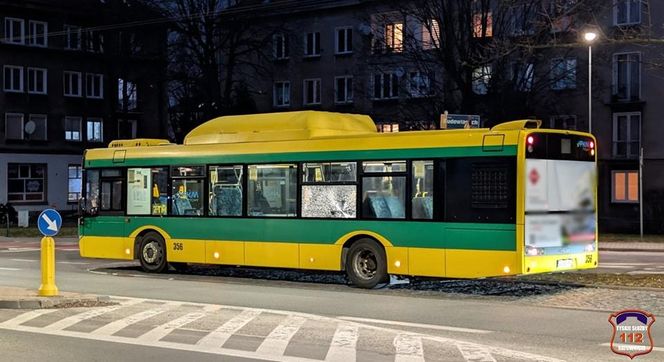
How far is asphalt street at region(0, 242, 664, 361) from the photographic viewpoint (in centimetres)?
884

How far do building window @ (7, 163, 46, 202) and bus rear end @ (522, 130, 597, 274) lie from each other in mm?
46523

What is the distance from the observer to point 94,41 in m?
58.7

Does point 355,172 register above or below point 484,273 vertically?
above

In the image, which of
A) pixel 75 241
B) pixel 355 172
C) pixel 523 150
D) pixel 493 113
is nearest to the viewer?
pixel 523 150

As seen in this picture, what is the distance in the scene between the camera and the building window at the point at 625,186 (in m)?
42.7

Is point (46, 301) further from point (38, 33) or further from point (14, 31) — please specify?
point (38, 33)

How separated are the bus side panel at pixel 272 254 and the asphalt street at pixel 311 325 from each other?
508mm

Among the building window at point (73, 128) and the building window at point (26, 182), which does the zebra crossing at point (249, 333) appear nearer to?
the building window at point (26, 182)

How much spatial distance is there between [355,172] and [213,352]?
730cm

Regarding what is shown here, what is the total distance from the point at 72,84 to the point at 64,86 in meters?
0.75

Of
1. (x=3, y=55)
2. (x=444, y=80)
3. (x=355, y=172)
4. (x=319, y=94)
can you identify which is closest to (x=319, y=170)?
(x=355, y=172)

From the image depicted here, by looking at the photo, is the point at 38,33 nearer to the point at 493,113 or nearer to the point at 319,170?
the point at 493,113

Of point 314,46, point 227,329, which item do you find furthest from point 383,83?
point 227,329

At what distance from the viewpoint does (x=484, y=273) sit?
13734mm
